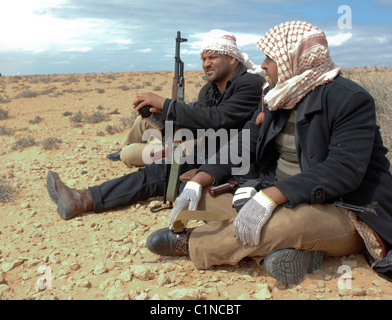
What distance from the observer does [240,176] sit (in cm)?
276

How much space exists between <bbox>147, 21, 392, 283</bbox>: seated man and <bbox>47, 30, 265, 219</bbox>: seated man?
3.10ft

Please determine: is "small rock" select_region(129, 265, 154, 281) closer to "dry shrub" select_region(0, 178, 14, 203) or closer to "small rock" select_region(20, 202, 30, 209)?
"small rock" select_region(20, 202, 30, 209)

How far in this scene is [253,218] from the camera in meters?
2.09

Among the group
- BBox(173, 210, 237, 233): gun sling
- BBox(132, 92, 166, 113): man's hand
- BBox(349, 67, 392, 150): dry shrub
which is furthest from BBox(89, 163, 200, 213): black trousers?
BBox(349, 67, 392, 150): dry shrub

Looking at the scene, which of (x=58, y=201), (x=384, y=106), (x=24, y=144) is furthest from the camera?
(x=24, y=144)

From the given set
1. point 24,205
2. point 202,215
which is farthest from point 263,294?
point 24,205

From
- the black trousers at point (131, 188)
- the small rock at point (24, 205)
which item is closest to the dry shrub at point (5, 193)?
the small rock at point (24, 205)

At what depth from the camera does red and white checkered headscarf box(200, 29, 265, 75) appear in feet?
11.5

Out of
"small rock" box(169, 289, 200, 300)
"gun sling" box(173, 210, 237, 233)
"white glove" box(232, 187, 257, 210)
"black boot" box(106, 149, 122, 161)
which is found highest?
"white glove" box(232, 187, 257, 210)

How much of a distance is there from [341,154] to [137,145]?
2.90 meters

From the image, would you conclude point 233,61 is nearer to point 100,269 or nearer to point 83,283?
point 100,269

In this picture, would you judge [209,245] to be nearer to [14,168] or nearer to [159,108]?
[159,108]
